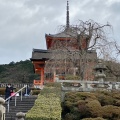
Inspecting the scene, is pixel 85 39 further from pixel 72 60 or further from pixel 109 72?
pixel 109 72

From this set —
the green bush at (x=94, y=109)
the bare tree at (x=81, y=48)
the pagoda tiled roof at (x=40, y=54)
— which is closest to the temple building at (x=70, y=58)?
the bare tree at (x=81, y=48)

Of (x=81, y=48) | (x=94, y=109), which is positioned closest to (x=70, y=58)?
(x=81, y=48)

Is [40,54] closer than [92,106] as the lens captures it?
No

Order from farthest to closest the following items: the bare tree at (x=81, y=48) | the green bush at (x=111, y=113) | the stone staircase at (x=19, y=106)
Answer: the bare tree at (x=81, y=48), the stone staircase at (x=19, y=106), the green bush at (x=111, y=113)

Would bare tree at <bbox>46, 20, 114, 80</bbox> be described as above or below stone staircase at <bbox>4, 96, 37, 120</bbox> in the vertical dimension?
above

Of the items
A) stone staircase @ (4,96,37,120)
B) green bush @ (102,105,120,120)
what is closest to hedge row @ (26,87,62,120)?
stone staircase @ (4,96,37,120)

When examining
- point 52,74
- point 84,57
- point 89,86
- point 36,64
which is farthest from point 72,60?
point 36,64

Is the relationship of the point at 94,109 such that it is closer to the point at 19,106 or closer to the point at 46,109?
the point at 46,109

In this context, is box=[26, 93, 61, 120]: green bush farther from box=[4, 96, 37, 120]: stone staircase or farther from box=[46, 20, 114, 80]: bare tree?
box=[46, 20, 114, 80]: bare tree

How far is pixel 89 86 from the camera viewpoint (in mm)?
19219

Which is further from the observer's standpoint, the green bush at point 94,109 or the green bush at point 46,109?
the green bush at point 94,109

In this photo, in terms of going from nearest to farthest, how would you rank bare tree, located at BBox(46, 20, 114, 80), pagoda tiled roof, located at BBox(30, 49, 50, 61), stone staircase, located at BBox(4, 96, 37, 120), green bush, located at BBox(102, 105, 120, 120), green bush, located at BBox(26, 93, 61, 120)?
1. green bush, located at BBox(26, 93, 61, 120)
2. green bush, located at BBox(102, 105, 120, 120)
3. stone staircase, located at BBox(4, 96, 37, 120)
4. bare tree, located at BBox(46, 20, 114, 80)
5. pagoda tiled roof, located at BBox(30, 49, 50, 61)

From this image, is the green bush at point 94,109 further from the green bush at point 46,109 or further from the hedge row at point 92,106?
the green bush at point 46,109

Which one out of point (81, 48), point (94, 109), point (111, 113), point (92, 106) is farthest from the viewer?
point (81, 48)
